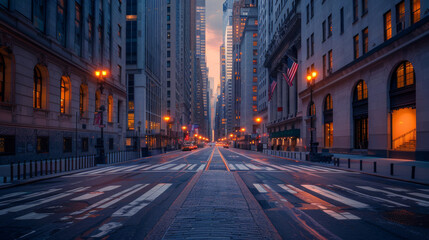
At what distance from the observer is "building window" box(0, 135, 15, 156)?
20.5 meters

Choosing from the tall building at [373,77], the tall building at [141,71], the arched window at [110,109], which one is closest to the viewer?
the tall building at [373,77]

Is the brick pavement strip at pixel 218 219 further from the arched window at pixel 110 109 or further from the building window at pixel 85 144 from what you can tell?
the arched window at pixel 110 109

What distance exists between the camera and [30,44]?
23.5 meters

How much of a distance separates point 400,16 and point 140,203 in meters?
29.2

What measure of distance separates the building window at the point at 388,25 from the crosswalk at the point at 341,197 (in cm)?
2188

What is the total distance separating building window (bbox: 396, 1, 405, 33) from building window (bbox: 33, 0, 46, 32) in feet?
112

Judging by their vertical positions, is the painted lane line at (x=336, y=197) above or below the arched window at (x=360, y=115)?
below

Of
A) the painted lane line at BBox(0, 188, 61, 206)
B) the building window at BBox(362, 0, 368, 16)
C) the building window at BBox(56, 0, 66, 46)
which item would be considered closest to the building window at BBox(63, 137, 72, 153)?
the building window at BBox(56, 0, 66, 46)

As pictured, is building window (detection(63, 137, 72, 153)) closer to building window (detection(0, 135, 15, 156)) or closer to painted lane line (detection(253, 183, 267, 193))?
building window (detection(0, 135, 15, 156))

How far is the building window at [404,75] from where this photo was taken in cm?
2423

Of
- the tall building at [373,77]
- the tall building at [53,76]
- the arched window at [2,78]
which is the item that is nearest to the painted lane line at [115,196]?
the tall building at [53,76]

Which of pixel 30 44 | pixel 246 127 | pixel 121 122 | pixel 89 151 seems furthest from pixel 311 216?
pixel 246 127

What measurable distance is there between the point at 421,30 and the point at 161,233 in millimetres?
25969

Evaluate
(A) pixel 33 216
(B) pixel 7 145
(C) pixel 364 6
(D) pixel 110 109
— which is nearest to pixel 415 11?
(C) pixel 364 6
